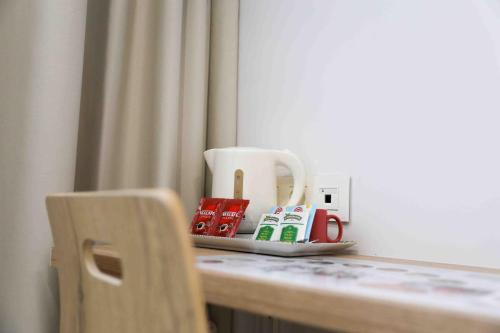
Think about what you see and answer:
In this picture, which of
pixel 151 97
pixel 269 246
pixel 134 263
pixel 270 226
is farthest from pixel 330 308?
pixel 151 97

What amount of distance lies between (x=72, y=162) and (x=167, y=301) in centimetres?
69

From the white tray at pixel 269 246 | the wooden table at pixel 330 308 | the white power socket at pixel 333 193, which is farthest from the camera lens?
the white power socket at pixel 333 193

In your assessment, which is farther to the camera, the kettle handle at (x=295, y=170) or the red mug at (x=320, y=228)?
the kettle handle at (x=295, y=170)

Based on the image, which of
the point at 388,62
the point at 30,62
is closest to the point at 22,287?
the point at 30,62

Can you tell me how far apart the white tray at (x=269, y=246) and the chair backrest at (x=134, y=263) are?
36cm

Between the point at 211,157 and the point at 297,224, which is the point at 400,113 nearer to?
the point at 297,224

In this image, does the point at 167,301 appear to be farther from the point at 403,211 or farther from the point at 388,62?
the point at 388,62

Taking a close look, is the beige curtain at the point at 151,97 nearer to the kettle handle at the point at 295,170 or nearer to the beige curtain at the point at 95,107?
the beige curtain at the point at 95,107

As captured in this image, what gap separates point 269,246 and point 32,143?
0.54 m

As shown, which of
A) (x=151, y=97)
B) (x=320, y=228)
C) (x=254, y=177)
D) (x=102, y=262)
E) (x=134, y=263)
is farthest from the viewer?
(x=151, y=97)

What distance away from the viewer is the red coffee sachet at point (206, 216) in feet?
3.49

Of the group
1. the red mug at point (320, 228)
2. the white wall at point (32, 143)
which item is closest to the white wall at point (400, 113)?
the red mug at point (320, 228)

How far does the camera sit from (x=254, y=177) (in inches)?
44.6

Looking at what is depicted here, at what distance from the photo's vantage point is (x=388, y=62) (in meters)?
1.08
